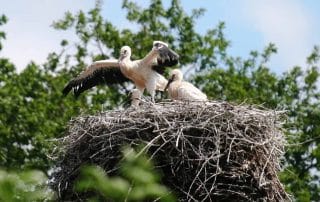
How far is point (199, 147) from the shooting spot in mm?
6785

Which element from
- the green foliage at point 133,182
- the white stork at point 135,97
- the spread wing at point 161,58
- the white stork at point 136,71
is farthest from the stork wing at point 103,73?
the green foliage at point 133,182

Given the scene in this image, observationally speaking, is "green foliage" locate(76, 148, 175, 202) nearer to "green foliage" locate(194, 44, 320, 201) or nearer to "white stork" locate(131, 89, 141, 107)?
"white stork" locate(131, 89, 141, 107)

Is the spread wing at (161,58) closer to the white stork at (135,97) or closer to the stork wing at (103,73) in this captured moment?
the white stork at (135,97)

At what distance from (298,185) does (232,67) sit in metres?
3.77

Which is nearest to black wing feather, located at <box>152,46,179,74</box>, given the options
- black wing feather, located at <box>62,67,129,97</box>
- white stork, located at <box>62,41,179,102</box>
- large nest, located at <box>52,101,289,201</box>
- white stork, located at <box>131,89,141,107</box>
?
white stork, located at <box>62,41,179,102</box>

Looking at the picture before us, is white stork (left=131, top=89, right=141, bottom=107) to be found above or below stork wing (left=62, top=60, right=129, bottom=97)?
below

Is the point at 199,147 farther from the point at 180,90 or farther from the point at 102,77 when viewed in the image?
the point at 102,77

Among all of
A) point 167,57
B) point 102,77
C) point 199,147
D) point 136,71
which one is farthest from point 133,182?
point 102,77

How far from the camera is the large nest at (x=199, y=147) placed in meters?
6.77

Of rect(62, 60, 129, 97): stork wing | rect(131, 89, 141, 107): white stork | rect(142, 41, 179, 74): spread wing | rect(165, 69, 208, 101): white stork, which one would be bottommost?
rect(131, 89, 141, 107): white stork

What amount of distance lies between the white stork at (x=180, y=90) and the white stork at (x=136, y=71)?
14cm

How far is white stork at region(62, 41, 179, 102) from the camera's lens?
870cm

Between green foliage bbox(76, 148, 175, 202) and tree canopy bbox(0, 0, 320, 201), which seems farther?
tree canopy bbox(0, 0, 320, 201)

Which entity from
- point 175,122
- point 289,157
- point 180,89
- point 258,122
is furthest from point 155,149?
point 289,157
